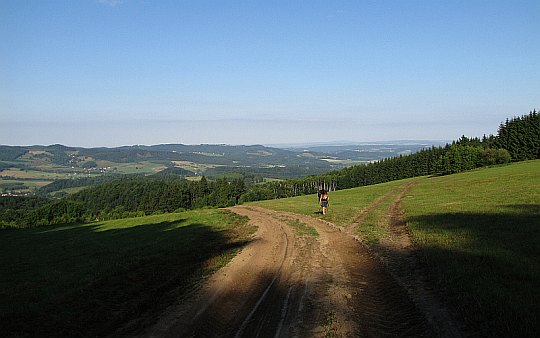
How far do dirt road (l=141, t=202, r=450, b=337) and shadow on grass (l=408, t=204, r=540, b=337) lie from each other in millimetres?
1260

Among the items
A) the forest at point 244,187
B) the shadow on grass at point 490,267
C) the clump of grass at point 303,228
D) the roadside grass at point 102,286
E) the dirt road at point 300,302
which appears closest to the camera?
the shadow on grass at point 490,267

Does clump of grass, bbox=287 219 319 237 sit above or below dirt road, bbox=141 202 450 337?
below

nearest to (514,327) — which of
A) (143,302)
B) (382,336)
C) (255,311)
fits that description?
(382,336)

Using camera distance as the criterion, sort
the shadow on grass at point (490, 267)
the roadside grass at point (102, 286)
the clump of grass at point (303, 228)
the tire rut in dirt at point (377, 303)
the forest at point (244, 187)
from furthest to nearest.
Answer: the forest at point (244, 187) < the clump of grass at point (303, 228) < the roadside grass at point (102, 286) < the tire rut in dirt at point (377, 303) < the shadow on grass at point (490, 267)

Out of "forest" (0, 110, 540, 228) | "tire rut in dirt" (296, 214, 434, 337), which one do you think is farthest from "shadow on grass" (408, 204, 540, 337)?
"forest" (0, 110, 540, 228)

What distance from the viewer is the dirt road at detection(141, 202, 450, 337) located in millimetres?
7527

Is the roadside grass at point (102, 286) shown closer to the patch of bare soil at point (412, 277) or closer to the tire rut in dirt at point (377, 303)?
the tire rut in dirt at point (377, 303)

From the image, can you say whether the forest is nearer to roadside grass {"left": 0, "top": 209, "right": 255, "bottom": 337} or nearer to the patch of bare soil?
roadside grass {"left": 0, "top": 209, "right": 255, "bottom": 337}

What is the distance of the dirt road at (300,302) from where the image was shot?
753 centimetres

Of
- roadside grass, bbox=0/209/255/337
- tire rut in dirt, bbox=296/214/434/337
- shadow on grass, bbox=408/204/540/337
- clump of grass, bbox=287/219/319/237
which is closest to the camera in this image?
shadow on grass, bbox=408/204/540/337

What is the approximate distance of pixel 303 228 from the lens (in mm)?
22484

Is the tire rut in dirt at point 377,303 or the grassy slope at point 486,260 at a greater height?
the grassy slope at point 486,260

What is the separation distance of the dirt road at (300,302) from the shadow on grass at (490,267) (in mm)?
1260

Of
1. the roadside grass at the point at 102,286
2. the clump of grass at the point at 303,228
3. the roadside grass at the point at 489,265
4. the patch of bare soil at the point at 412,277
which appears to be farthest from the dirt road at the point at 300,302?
the clump of grass at the point at 303,228
